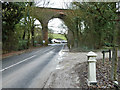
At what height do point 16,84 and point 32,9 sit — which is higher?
point 32,9

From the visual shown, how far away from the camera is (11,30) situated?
1399 centimetres

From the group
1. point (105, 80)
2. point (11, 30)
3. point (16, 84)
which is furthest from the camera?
point (11, 30)

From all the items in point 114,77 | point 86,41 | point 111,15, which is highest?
point 111,15

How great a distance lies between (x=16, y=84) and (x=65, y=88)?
66.3 inches

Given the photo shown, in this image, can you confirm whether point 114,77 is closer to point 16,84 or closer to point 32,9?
point 16,84

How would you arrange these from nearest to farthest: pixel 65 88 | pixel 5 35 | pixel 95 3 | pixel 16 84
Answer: pixel 65 88 → pixel 16 84 → pixel 95 3 → pixel 5 35

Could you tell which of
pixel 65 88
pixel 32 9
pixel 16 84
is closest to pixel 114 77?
pixel 65 88

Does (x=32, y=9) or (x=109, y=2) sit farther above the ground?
(x=32, y=9)

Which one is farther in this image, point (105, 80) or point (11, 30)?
point (11, 30)

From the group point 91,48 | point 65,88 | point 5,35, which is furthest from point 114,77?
point 5,35

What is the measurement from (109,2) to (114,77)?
266 cm

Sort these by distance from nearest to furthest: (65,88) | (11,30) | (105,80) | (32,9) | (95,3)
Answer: (65,88) → (105,80) → (95,3) → (11,30) → (32,9)

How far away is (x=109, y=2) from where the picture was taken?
4277mm

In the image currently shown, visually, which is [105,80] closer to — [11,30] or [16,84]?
[16,84]
